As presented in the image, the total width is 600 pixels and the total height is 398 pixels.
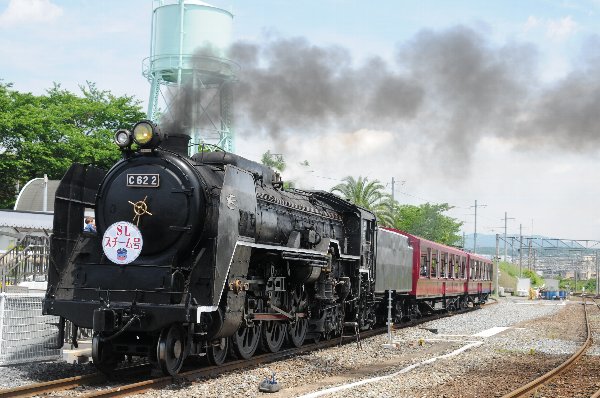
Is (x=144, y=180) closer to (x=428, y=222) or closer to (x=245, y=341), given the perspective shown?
(x=245, y=341)

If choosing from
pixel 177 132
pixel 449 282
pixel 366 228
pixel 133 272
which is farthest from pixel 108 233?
pixel 449 282

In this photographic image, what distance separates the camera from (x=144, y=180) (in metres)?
11.2

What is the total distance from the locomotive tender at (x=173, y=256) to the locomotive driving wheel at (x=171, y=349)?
18 millimetres

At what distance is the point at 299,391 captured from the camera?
1004cm

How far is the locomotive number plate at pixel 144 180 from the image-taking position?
1113cm

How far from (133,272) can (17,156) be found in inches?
1121

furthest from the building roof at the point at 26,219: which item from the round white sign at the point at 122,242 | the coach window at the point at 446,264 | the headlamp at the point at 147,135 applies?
the coach window at the point at 446,264

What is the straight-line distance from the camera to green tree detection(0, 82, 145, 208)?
36.3m

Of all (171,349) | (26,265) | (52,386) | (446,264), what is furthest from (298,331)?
(446,264)

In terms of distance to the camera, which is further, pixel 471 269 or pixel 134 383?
pixel 471 269

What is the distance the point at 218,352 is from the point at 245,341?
43.4 inches

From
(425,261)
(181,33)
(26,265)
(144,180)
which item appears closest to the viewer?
(144,180)

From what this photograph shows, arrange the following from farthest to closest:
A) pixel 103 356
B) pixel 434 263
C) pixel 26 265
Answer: pixel 434 263 < pixel 26 265 < pixel 103 356

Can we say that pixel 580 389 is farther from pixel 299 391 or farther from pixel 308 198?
pixel 308 198
